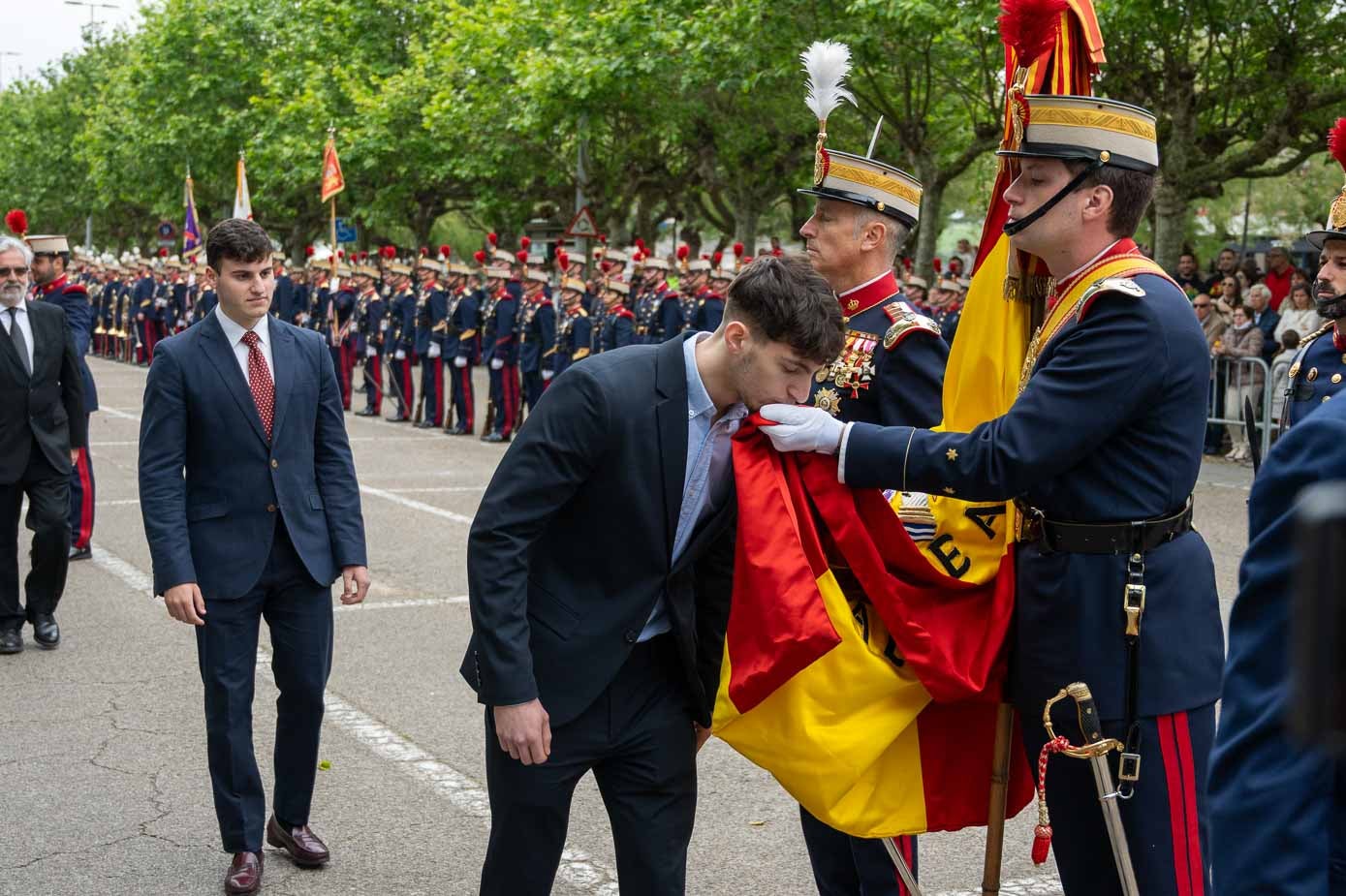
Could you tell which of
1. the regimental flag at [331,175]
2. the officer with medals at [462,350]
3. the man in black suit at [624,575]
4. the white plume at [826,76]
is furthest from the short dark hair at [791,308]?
the regimental flag at [331,175]

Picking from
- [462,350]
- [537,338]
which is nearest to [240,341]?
[537,338]

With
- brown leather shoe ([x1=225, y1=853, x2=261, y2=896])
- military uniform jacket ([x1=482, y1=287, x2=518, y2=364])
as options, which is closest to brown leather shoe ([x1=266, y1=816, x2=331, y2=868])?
brown leather shoe ([x1=225, y1=853, x2=261, y2=896])

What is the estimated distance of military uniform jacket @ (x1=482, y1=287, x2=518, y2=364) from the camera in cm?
1828

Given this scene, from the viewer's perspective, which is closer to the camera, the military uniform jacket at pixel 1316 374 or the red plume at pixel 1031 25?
the red plume at pixel 1031 25

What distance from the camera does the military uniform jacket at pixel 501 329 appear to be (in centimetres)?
1828

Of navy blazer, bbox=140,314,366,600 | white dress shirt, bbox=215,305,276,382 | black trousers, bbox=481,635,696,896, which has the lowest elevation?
black trousers, bbox=481,635,696,896

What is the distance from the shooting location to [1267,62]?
56.3 ft

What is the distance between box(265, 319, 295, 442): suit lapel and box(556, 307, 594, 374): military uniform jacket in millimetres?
12597

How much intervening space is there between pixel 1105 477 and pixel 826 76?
147 cm

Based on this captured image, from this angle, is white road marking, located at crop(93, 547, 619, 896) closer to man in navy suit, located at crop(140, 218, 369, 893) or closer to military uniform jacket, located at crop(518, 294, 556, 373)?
man in navy suit, located at crop(140, 218, 369, 893)

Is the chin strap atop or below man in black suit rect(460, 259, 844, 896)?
atop

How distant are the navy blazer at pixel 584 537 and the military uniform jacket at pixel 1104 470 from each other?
15.5 inches

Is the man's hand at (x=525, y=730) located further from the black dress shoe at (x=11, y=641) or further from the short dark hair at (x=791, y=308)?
the black dress shoe at (x=11, y=641)

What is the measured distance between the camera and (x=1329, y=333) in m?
5.82
